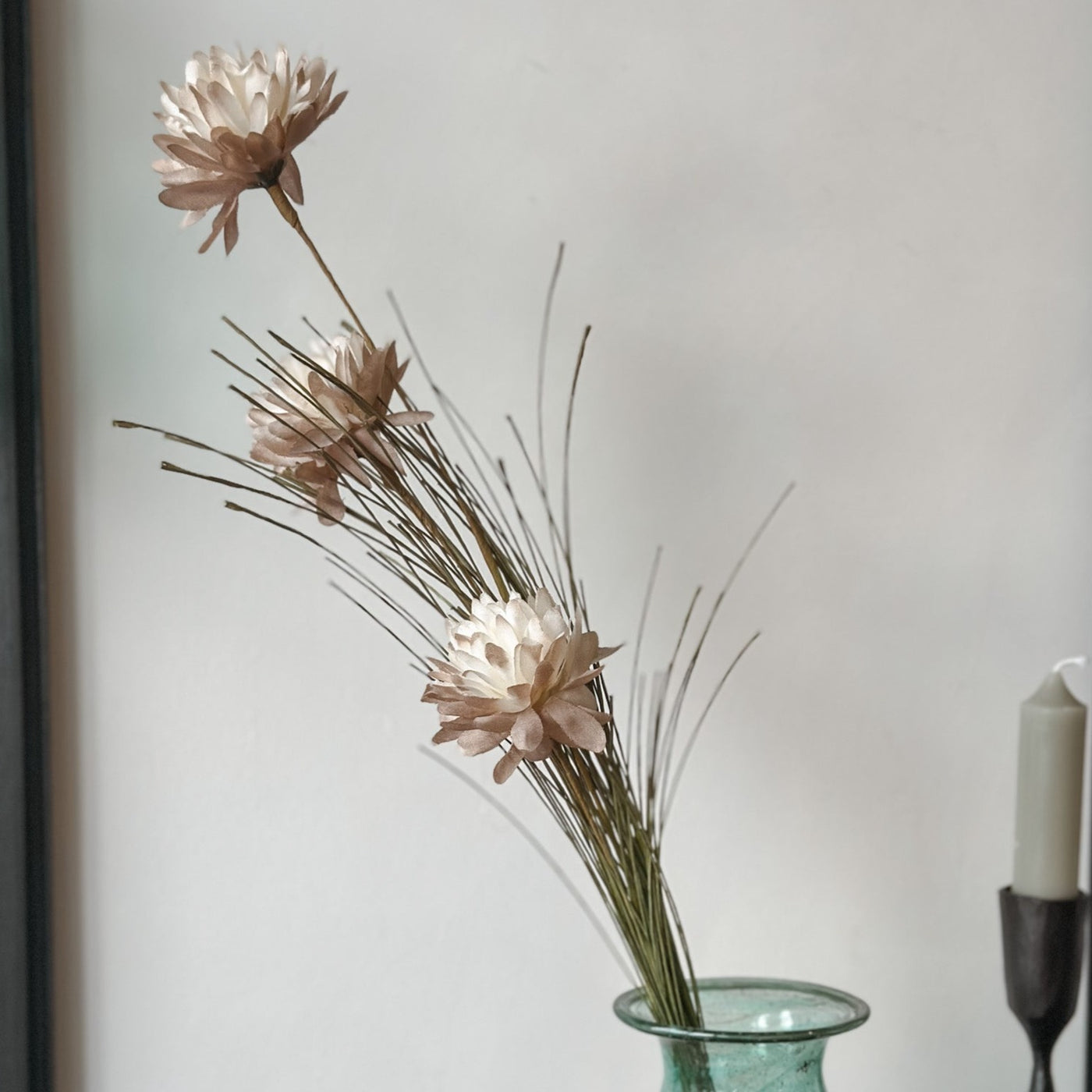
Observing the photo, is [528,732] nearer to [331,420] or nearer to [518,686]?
[518,686]

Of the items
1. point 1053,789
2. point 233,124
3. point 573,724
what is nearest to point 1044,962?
point 1053,789

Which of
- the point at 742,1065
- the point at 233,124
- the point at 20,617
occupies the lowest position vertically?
the point at 742,1065

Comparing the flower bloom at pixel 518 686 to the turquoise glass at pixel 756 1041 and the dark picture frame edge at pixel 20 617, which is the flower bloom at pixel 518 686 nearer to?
the turquoise glass at pixel 756 1041

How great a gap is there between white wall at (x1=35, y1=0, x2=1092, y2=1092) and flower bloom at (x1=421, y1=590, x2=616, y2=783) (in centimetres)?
28

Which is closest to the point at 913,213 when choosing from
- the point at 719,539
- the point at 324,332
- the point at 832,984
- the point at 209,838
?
the point at 719,539

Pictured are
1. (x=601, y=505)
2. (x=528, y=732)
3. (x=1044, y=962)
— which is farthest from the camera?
(x=601, y=505)

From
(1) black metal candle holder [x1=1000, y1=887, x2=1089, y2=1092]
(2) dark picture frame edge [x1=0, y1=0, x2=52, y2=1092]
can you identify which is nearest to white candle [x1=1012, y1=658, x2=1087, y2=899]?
(1) black metal candle holder [x1=1000, y1=887, x2=1089, y2=1092]

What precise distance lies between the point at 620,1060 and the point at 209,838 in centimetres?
36

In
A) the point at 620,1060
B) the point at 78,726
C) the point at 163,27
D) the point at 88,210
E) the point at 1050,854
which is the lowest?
the point at 620,1060

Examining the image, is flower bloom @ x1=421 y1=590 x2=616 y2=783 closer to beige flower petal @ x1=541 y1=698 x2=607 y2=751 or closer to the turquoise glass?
beige flower petal @ x1=541 y1=698 x2=607 y2=751

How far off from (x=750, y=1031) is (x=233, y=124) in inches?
24.1

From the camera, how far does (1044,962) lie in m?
0.70

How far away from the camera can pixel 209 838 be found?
904mm

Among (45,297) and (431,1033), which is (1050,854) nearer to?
(431,1033)
